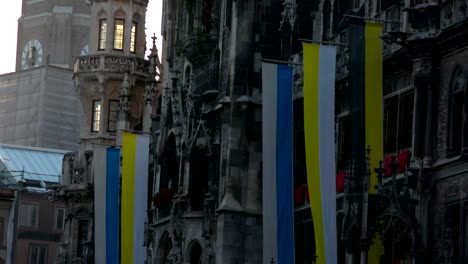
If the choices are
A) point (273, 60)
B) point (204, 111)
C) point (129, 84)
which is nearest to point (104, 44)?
point (129, 84)

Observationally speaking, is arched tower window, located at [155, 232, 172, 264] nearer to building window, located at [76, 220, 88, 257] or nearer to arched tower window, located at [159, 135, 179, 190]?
arched tower window, located at [159, 135, 179, 190]

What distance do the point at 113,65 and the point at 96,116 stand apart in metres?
3.27

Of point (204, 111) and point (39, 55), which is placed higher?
point (39, 55)

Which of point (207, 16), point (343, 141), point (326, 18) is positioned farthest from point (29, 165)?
point (343, 141)

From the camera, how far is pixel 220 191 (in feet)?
227

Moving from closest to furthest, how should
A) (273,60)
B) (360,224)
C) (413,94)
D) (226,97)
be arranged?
(360,224)
(413,94)
(273,60)
(226,97)

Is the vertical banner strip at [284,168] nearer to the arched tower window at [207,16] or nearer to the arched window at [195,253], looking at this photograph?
the arched window at [195,253]

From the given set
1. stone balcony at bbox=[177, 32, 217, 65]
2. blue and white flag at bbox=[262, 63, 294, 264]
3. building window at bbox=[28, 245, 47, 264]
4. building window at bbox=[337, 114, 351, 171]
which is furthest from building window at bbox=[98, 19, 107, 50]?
blue and white flag at bbox=[262, 63, 294, 264]

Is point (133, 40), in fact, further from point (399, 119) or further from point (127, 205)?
point (399, 119)

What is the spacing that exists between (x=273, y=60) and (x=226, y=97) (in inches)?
202

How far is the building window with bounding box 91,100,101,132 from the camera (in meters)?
94.1

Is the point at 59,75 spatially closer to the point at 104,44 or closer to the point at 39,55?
the point at 39,55

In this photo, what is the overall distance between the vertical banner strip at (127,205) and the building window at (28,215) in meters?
39.7

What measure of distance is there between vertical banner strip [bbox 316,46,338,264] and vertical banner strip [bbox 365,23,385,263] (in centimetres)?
132
